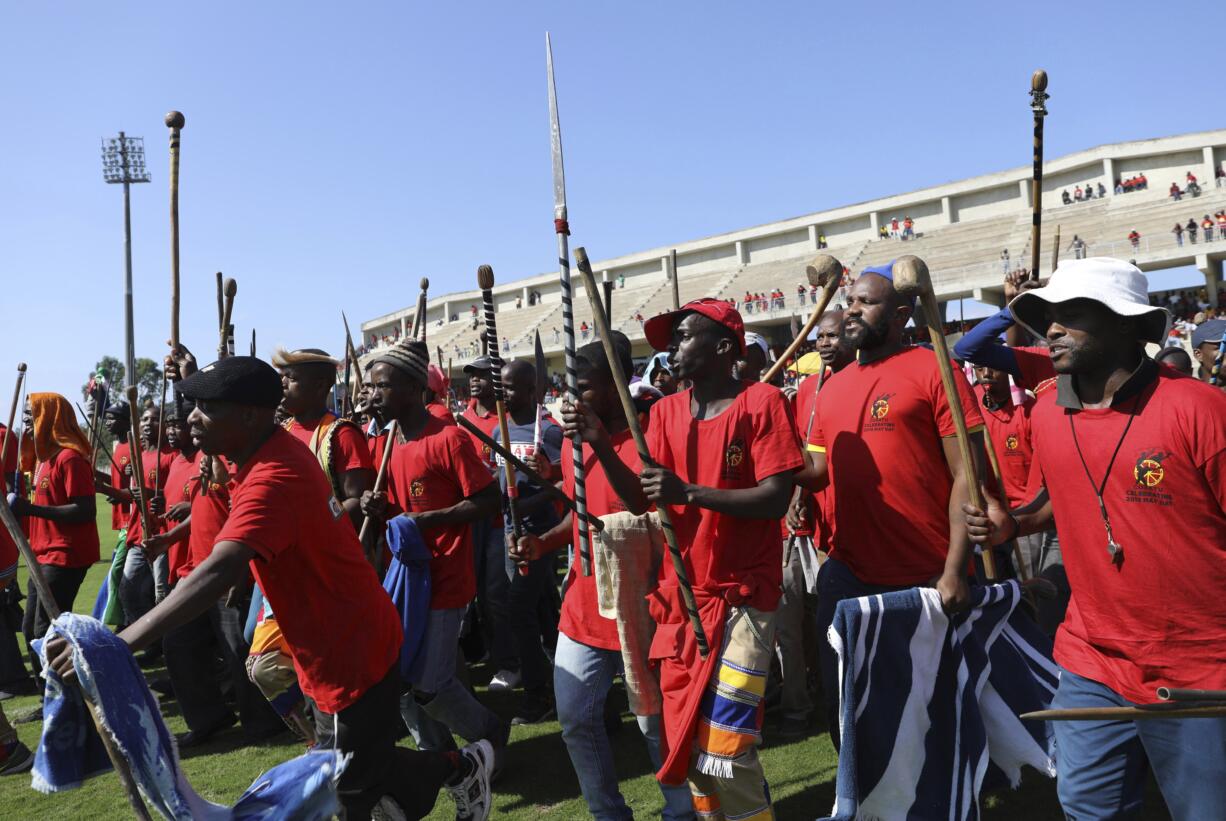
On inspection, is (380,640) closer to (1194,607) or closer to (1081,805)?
(1081,805)

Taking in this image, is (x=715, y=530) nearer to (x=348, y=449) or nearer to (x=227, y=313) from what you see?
(x=348, y=449)

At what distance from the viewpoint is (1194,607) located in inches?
110

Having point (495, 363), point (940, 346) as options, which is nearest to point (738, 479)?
point (940, 346)

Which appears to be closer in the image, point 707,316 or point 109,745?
point 109,745

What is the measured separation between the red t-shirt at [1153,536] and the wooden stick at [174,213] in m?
4.28

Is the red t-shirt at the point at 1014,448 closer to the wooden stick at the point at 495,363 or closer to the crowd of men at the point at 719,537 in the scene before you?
the crowd of men at the point at 719,537

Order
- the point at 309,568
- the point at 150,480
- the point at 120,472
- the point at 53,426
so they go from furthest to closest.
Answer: the point at 120,472, the point at 150,480, the point at 53,426, the point at 309,568

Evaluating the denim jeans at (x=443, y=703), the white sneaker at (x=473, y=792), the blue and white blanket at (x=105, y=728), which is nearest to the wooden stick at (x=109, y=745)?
the blue and white blanket at (x=105, y=728)

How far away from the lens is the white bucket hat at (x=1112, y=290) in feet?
9.66

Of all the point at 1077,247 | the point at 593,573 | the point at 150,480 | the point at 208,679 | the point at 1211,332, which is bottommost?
the point at 208,679

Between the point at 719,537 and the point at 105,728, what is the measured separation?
2.15 meters

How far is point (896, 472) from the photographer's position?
3.96 metres

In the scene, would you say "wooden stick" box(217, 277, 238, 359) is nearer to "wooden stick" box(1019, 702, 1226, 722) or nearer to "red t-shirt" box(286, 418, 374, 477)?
"red t-shirt" box(286, 418, 374, 477)

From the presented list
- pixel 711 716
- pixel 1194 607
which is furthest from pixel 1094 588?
pixel 711 716
